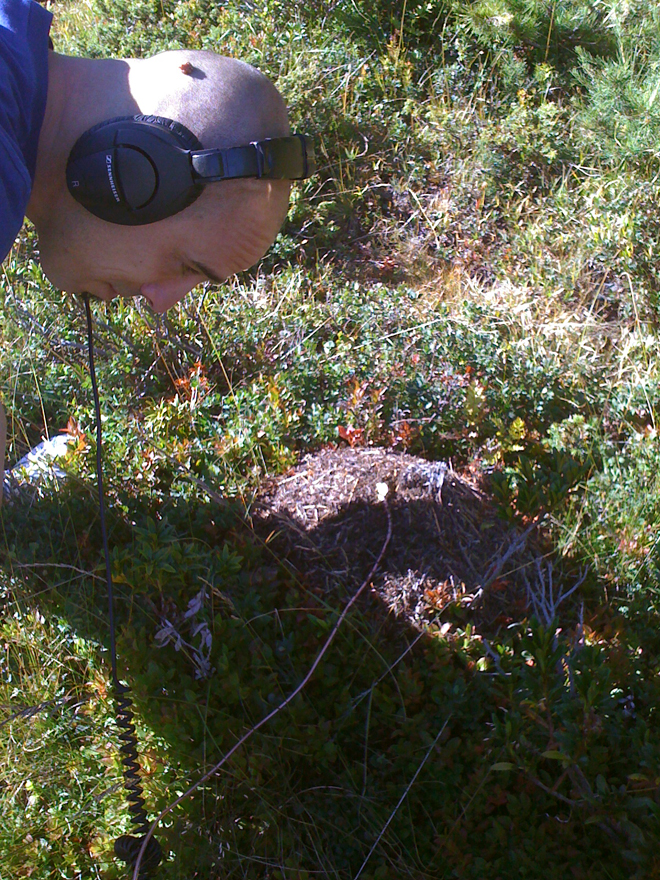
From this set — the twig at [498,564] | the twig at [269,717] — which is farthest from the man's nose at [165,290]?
the twig at [498,564]

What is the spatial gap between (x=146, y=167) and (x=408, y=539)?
1.57 m

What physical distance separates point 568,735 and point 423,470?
3.51 feet

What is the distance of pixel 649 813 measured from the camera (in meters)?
2.12

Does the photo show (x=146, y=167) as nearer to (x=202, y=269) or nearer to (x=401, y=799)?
(x=202, y=269)

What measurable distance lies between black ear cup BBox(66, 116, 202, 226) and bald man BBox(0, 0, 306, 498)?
44mm

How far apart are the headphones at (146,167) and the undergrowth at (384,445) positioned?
111 centimetres

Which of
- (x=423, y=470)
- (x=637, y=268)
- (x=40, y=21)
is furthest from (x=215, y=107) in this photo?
(x=637, y=268)

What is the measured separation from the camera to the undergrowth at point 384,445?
219 cm

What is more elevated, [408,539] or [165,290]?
[165,290]

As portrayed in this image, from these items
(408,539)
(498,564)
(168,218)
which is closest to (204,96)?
(168,218)

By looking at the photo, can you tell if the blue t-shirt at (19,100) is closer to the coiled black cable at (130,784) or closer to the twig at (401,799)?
the coiled black cable at (130,784)

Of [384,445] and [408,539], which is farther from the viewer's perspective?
[384,445]

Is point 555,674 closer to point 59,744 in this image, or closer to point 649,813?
point 649,813

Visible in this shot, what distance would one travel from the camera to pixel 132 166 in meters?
1.73
